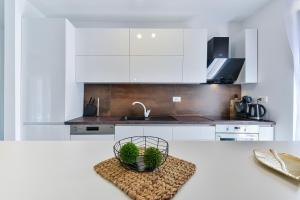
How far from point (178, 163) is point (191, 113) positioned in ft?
8.23

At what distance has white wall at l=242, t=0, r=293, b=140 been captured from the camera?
230 cm

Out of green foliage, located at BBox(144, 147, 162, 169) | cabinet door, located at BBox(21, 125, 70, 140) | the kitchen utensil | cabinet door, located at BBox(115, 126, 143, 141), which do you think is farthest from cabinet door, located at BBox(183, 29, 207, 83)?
green foliage, located at BBox(144, 147, 162, 169)

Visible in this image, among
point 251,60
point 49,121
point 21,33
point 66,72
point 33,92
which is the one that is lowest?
point 49,121

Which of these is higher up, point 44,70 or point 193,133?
point 44,70

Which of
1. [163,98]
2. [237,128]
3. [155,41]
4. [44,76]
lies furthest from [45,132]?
[237,128]

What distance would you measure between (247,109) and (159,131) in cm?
129

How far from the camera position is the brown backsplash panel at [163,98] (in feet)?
10.7

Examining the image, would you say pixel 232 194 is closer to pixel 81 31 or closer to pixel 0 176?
pixel 0 176

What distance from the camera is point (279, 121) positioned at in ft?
8.08

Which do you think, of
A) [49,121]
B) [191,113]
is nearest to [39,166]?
[49,121]

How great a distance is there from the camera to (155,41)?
2896mm

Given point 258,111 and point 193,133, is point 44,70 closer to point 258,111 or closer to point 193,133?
point 193,133

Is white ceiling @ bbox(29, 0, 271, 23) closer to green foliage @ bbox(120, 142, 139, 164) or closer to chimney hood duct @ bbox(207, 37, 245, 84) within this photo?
chimney hood duct @ bbox(207, 37, 245, 84)

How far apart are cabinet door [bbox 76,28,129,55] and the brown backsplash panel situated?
0.58m
